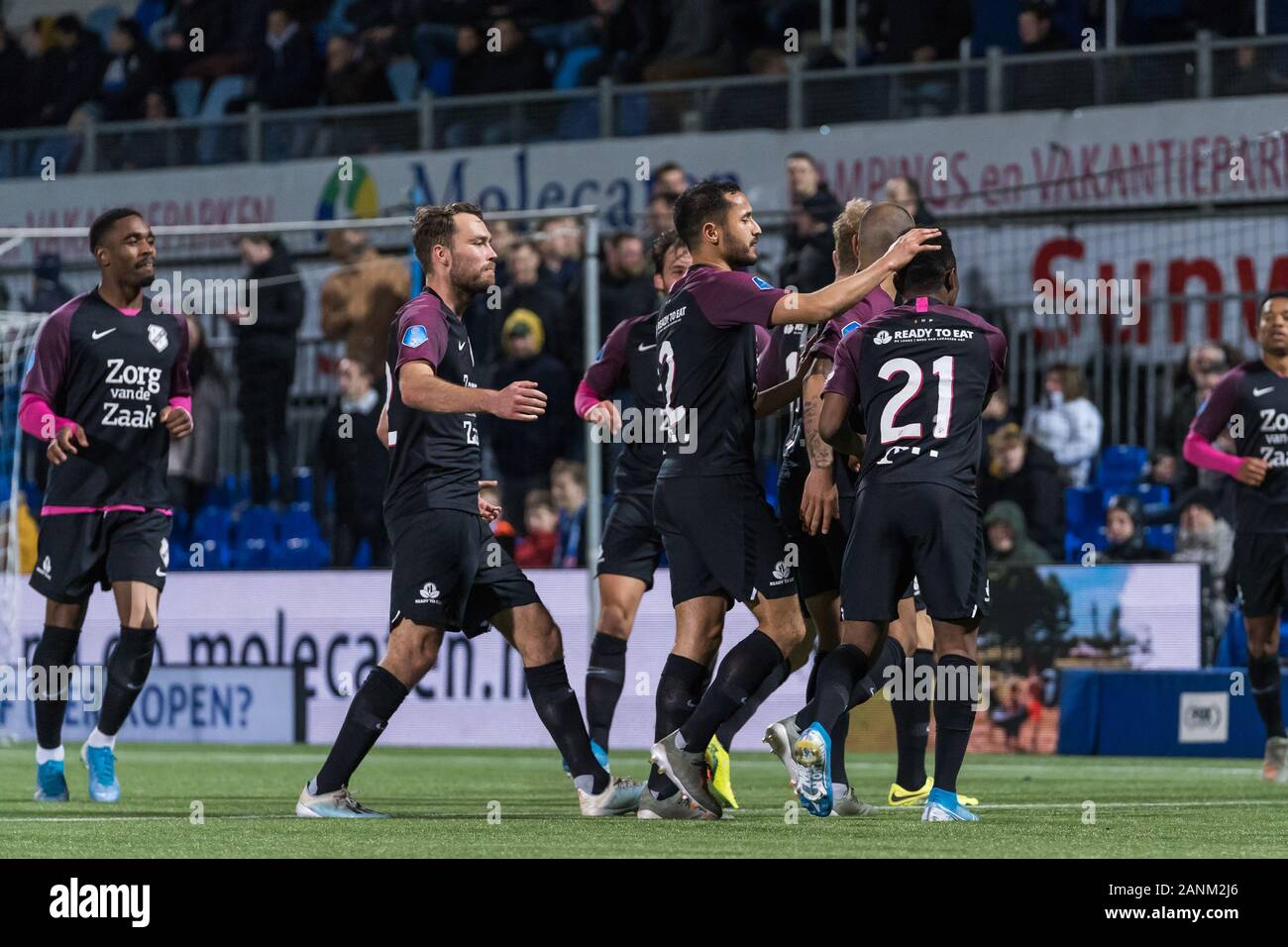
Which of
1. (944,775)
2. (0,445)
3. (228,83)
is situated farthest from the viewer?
(228,83)

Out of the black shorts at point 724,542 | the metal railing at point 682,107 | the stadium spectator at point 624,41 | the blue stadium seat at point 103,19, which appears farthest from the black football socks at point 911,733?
the blue stadium seat at point 103,19

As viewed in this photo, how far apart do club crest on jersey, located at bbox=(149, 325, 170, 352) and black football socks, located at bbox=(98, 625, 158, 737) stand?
1210 mm

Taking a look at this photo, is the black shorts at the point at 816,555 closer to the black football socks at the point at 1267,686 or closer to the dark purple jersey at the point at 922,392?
the dark purple jersey at the point at 922,392

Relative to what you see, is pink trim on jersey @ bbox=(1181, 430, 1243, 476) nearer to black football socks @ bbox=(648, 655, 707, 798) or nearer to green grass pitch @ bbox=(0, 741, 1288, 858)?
green grass pitch @ bbox=(0, 741, 1288, 858)

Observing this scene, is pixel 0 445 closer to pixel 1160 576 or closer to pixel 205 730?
pixel 205 730

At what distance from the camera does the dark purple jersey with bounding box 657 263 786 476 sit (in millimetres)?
7762

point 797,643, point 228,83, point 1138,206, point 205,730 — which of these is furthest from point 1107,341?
point 228,83

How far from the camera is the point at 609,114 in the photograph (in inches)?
738

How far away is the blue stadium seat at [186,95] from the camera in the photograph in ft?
74.1

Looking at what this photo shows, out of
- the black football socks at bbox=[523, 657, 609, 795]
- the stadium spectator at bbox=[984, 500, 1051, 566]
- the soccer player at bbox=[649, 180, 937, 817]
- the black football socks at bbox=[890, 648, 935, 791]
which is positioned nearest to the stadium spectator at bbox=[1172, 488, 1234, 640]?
the stadium spectator at bbox=[984, 500, 1051, 566]

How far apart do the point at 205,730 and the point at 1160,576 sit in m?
6.72

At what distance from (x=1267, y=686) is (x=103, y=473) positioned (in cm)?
588

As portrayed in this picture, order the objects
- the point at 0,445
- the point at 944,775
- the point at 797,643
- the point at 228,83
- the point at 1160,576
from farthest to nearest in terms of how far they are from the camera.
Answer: the point at 228,83
the point at 0,445
the point at 1160,576
the point at 797,643
the point at 944,775
